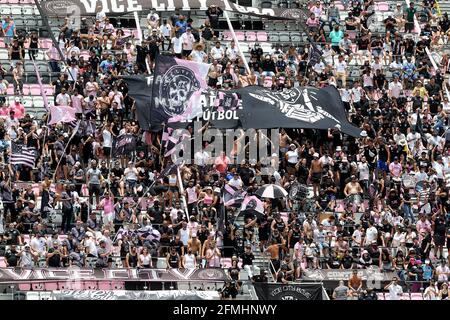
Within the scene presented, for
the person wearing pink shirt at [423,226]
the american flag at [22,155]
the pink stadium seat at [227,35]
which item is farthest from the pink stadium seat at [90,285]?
the pink stadium seat at [227,35]

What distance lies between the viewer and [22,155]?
37781mm

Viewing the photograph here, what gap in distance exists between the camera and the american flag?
37719 millimetres

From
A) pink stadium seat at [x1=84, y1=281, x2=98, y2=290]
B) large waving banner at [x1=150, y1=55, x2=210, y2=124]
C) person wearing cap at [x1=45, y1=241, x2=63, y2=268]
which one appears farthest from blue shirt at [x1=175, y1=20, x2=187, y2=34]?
pink stadium seat at [x1=84, y1=281, x2=98, y2=290]

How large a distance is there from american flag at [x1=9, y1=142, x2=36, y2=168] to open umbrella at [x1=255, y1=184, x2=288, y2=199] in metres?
6.04

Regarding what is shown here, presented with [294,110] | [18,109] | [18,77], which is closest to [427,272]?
[294,110]

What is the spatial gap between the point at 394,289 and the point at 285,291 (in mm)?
3686

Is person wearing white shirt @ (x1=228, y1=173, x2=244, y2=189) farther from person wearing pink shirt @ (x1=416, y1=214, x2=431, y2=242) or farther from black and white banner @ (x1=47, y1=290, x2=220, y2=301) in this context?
black and white banner @ (x1=47, y1=290, x2=220, y2=301)

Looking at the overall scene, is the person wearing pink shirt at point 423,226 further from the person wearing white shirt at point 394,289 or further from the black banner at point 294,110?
the black banner at point 294,110

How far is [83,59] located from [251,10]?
751 cm

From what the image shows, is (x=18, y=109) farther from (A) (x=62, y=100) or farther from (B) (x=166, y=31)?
(B) (x=166, y=31)

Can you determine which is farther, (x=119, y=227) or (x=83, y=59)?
(x=83, y=59)

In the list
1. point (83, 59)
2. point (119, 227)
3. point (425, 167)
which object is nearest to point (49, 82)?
point (83, 59)
